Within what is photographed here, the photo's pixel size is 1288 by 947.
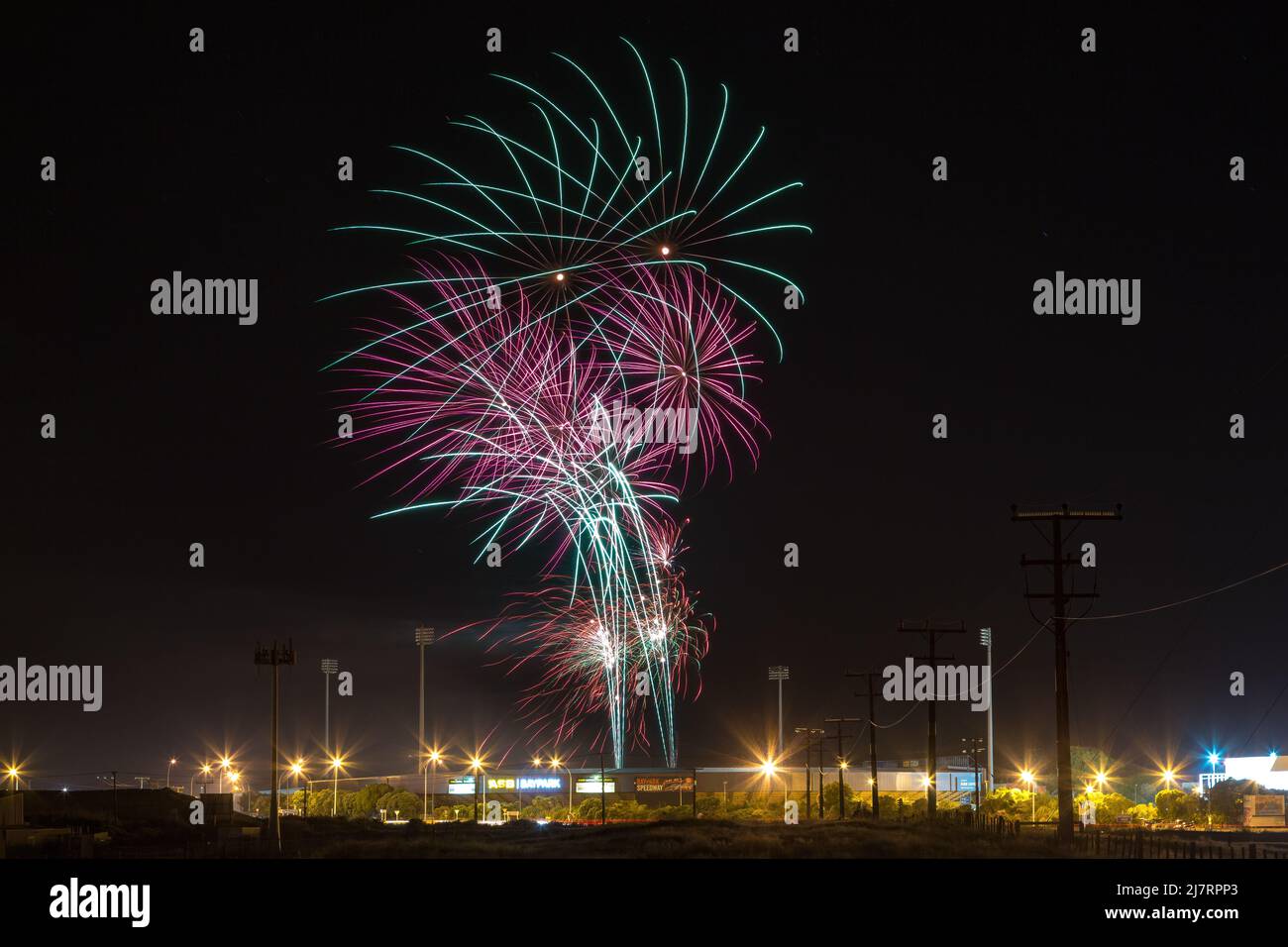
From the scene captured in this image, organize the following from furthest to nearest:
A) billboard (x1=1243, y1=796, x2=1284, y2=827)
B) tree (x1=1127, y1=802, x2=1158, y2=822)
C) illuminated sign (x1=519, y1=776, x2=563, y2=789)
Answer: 1. illuminated sign (x1=519, y1=776, x2=563, y2=789)
2. tree (x1=1127, y1=802, x2=1158, y2=822)
3. billboard (x1=1243, y1=796, x2=1284, y2=827)

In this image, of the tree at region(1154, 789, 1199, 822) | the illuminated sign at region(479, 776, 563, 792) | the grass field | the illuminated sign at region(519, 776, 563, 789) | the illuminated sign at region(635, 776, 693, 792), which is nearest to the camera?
the grass field

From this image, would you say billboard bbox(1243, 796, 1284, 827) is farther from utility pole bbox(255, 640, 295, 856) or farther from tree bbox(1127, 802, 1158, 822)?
utility pole bbox(255, 640, 295, 856)

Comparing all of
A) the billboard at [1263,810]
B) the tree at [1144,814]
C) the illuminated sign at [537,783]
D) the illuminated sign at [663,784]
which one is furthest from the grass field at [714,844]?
the illuminated sign at [537,783]

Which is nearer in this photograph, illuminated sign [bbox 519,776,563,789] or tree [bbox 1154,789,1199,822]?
tree [bbox 1154,789,1199,822]

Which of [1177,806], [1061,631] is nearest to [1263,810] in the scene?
[1177,806]

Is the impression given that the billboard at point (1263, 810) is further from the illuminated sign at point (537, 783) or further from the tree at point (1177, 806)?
the illuminated sign at point (537, 783)

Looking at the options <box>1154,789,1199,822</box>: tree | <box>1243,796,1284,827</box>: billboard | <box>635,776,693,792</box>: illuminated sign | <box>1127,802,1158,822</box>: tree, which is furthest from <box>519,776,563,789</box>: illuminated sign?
<box>1243,796,1284,827</box>: billboard

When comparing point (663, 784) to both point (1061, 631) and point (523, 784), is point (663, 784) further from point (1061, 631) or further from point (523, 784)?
point (1061, 631)

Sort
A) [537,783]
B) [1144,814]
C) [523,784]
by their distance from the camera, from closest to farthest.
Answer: [1144,814] < [523,784] < [537,783]
